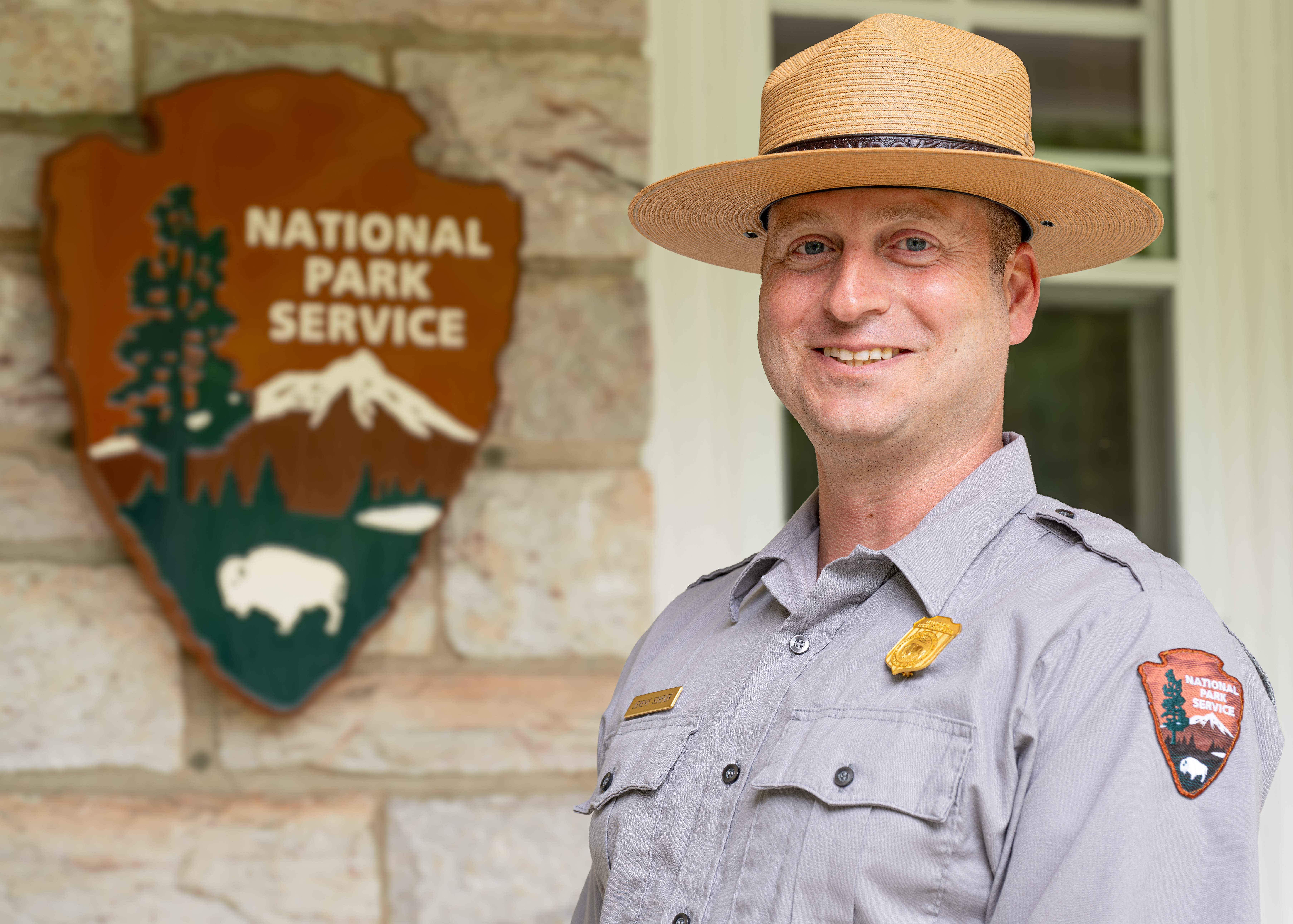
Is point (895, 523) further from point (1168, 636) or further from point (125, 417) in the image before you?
point (125, 417)

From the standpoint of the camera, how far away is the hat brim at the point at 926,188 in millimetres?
1310

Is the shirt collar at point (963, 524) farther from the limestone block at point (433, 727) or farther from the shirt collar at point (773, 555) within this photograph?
the limestone block at point (433, 727)

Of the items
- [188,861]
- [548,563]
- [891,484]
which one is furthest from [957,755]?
[188,861]

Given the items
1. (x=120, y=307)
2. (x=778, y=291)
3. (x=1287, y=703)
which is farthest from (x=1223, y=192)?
(x=120, y=307)

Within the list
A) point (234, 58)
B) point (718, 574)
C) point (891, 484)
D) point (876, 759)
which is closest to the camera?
point (876, 759)

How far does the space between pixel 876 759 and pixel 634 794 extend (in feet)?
1.07

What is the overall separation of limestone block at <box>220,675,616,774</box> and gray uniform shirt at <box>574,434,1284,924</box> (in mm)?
908

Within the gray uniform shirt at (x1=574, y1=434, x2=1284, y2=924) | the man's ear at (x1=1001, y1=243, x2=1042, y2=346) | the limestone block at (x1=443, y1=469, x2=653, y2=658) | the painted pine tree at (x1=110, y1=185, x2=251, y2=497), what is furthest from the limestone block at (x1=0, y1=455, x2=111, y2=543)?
the man's ear at (x1=1001, y1=243, x2=1042, y2=346)

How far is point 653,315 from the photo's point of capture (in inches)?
97.3

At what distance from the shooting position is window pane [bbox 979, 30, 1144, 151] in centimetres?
273

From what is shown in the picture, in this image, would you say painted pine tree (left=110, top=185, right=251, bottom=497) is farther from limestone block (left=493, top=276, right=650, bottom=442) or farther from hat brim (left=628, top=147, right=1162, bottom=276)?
hat brim (left=628, top=147, right=1162, bottom=276)

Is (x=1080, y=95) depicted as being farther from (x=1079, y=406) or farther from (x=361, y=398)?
(x=361, y=398)

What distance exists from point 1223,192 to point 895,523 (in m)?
1.72

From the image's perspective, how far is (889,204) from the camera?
1368 millimetres
